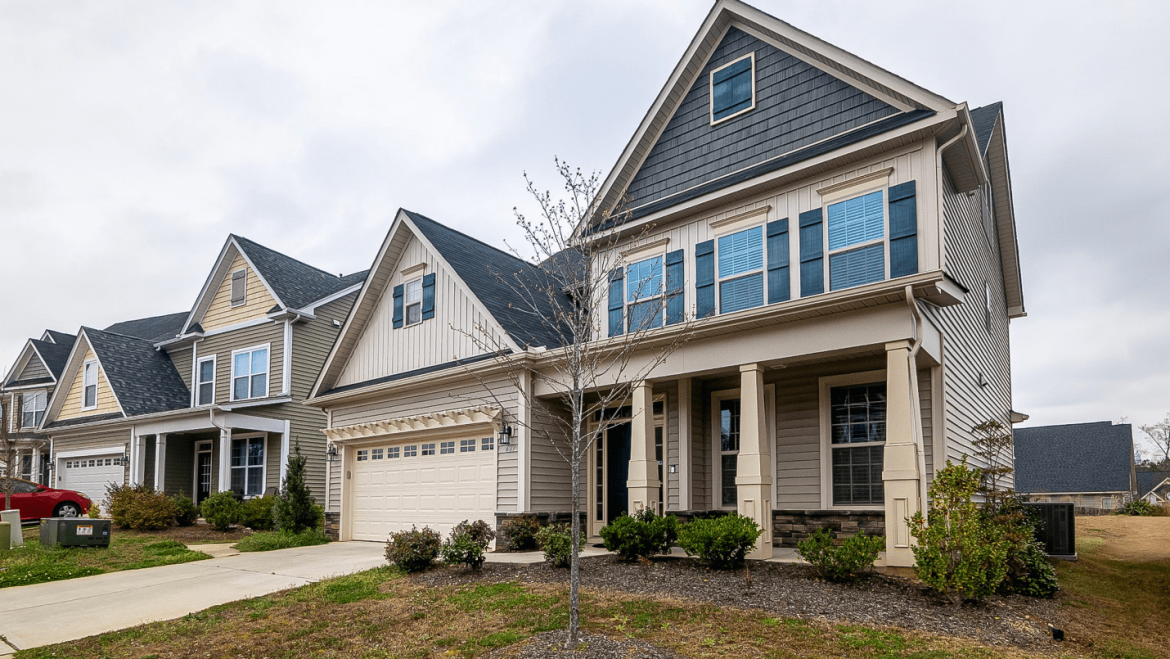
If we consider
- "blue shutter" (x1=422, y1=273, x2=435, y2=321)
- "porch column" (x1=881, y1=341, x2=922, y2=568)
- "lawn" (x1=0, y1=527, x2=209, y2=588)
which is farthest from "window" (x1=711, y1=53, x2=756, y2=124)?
"lawn" (x1=0, y1=527, x2=209, y2=588)

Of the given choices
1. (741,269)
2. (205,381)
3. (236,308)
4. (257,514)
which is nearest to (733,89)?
(741,269)

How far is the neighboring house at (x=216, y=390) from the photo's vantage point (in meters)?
22.2

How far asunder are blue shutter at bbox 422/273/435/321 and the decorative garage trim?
2.14 m

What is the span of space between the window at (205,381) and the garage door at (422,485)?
907 centimetres

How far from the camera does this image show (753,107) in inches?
522

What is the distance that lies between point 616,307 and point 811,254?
3.75 metres

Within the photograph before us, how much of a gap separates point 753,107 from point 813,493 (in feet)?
21.3

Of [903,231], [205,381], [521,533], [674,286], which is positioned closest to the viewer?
[903,231]

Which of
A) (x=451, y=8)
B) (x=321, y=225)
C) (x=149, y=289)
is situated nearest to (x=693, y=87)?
(x=451, y=8)

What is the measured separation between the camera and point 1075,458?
35844 millimetres

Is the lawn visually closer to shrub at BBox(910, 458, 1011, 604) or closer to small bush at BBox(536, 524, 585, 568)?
small bush at BBox(536, 524, 585, 568)

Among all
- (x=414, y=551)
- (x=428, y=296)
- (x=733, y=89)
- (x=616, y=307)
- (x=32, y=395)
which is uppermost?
(x=733, y=89)

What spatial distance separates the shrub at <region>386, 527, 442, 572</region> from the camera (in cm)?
1078

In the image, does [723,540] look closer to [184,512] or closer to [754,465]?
[754,465]
